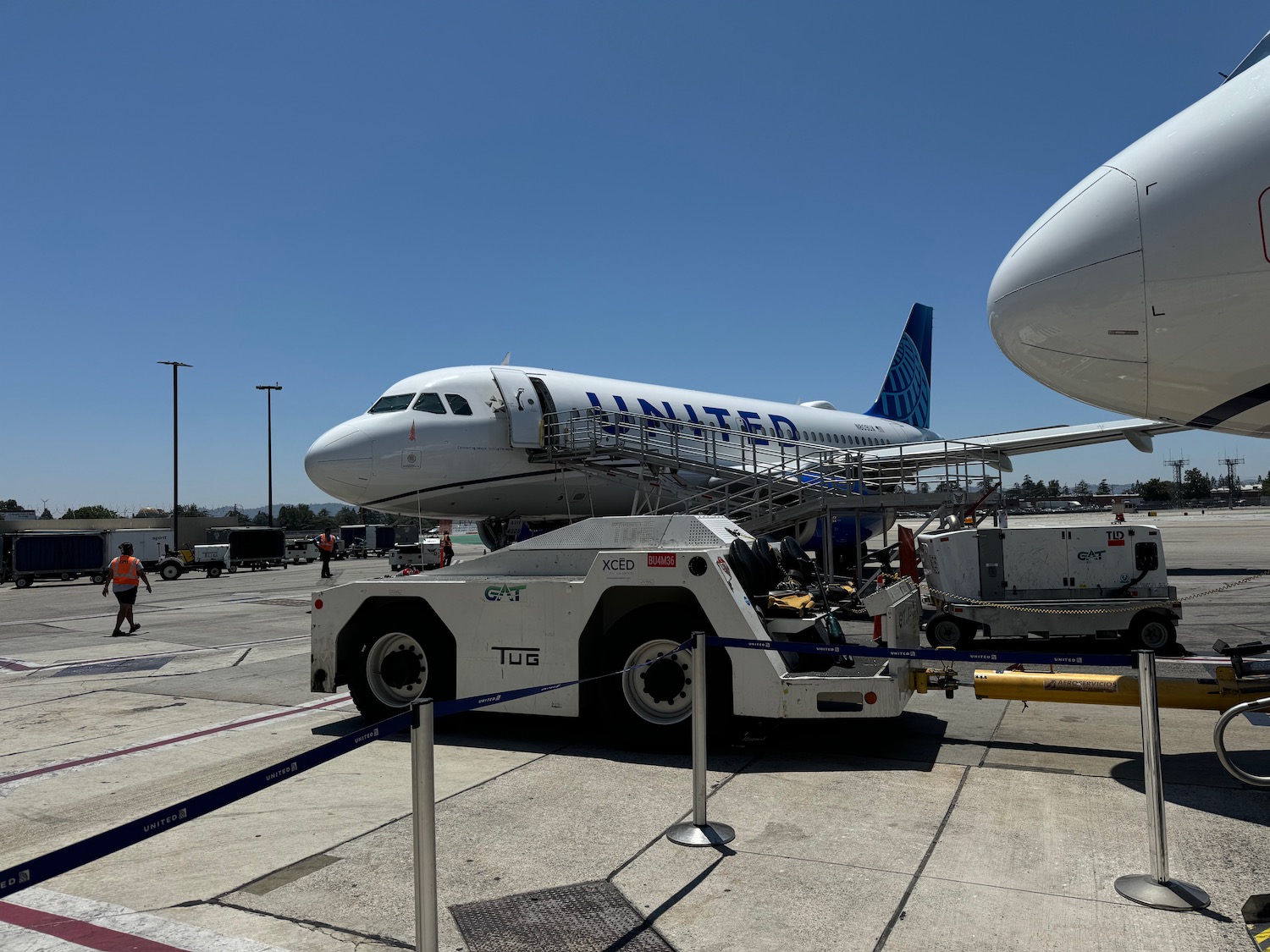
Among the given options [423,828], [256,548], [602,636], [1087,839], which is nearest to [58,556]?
[256,548]

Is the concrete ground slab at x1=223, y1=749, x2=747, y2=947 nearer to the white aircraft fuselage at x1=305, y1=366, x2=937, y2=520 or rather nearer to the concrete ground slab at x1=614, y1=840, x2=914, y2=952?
the concrete ground slab at x1=614, y1=840, x2=914, y2=952

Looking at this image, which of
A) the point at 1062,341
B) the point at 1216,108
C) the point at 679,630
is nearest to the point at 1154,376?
the point at 1062,341

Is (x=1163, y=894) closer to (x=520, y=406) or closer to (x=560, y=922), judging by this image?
(x=560, y=922)

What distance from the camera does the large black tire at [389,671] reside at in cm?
708

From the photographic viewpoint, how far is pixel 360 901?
153 inches

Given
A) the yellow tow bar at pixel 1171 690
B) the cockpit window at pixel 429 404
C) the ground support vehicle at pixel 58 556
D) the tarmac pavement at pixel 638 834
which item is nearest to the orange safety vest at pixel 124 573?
the cockpit window at pixel 429 404

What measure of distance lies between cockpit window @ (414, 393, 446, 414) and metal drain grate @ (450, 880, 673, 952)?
11708 mm

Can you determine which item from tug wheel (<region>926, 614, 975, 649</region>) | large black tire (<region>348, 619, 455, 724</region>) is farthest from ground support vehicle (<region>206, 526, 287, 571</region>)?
large black tire (<region>348, 619, 455, 724</region>)

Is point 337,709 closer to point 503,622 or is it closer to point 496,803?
point 503,622

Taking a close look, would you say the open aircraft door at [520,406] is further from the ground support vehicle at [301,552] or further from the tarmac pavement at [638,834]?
the ground support vehicle at [301,552]

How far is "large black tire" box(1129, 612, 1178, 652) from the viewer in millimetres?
10461

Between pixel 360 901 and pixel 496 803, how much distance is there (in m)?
1.36

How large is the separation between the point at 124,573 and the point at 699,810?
1302 cm

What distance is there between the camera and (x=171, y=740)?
702 centimetres
